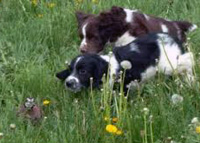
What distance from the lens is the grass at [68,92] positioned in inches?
137

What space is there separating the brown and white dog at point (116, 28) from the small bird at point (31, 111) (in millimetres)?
1421

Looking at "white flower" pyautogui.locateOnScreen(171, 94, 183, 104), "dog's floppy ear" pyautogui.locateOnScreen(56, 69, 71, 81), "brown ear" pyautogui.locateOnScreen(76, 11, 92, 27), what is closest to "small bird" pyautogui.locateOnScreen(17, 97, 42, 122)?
"dog's floppy ear" pyautogui.locateOnScreen(56, 69, 71, 81)

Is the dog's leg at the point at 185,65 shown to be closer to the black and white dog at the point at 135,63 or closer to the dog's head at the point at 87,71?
the black and white dog at the point at 135,63

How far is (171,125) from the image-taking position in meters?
3.50

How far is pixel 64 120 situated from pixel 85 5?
259cm

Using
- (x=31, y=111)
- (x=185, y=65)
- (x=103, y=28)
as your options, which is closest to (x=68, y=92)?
(x=31, y=111)

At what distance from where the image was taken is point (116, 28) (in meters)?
5.36

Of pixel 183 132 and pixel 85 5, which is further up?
pixel 85 5

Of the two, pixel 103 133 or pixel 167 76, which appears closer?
pixel 103 133

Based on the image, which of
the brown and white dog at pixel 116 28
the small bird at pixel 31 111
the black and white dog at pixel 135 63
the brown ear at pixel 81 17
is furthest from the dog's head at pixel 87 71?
the brown ear at pixel 81 17

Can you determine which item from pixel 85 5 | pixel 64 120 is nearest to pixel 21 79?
pixel 64 120

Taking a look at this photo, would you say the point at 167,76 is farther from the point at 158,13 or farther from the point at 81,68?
the point at 158,13

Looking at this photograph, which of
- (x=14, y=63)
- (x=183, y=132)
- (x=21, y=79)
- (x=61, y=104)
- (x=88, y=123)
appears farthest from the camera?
(x=14, y=63)

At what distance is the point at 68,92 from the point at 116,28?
1.17m
